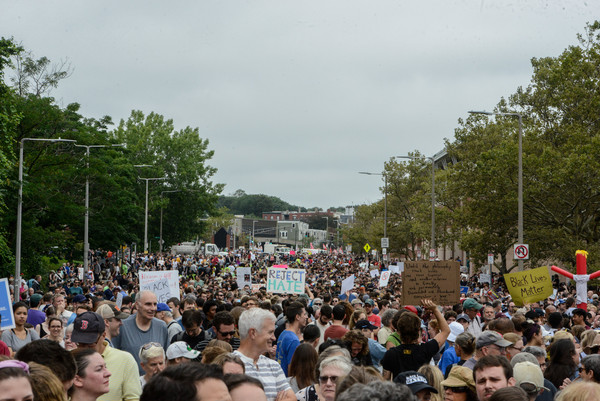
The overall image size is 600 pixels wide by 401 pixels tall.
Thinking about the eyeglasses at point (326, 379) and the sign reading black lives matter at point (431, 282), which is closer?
the eyeglasses at point (326, 379)

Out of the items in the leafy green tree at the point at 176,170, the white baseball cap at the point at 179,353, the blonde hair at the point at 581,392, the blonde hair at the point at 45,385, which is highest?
the leafy green tree at the point at 176,170

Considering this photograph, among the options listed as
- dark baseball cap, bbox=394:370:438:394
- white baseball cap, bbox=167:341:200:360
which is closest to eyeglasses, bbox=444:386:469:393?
dark baseball cap, bbox=394:370:438:394

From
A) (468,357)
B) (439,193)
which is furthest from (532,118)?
(468,357)

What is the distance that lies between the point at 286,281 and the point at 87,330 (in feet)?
46.3

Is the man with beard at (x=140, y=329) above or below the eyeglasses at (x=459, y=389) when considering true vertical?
above

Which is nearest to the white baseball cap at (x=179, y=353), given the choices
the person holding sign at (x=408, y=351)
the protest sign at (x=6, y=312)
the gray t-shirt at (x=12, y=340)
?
the person holding sign at (x=408, y=351)

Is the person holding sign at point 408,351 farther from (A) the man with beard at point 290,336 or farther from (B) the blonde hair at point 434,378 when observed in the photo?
(B) the blonde hair at point 434,378

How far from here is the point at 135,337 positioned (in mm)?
9109

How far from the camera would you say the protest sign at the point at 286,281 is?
67.9 ft

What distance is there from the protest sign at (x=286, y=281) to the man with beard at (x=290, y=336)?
1089 cm

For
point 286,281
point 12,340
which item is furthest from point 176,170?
point 12,340

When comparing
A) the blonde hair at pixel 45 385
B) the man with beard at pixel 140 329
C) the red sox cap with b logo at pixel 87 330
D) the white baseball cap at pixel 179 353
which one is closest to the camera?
the blonde hair at pixel 45 385

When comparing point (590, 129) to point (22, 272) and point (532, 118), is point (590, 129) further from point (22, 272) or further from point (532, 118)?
point (22, 272)

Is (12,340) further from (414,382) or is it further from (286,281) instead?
(286,281)
